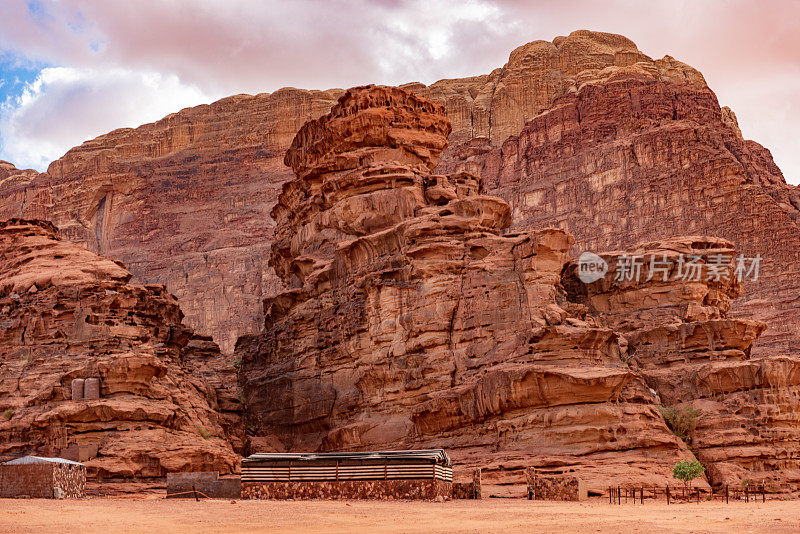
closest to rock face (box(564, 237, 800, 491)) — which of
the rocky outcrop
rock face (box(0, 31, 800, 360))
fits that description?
rock face (box(0, 31, 800, 360))

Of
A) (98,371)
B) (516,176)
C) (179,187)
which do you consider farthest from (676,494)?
(179,187)

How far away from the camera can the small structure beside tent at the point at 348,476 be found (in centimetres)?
3359

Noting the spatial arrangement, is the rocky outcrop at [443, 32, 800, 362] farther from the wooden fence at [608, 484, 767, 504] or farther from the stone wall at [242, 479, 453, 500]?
the stone wall at [242, 479, 453, 500]

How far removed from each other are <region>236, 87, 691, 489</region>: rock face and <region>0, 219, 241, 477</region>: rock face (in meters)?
5.39

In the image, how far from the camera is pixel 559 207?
126 metres

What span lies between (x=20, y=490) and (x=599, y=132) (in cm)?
10391

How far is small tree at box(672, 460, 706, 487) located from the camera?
127 ft

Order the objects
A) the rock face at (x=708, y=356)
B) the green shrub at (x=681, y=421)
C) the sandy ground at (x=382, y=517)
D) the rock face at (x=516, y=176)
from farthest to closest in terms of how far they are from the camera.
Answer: the rock face at (x=516, y=176) < the green shrub at (x=681, y=421) < the rock face at (x=708, y=356) < the sandy ground at (x=382, y=517)

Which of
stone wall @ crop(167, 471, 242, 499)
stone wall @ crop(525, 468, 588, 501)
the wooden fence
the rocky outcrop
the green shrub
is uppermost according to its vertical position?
the rocky outcrop

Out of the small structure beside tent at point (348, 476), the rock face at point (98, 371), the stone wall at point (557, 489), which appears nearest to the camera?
the small structure beside tent at point (348, 476)

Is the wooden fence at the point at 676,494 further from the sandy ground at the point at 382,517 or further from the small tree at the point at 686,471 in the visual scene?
the sandy ground at the point at 382,517

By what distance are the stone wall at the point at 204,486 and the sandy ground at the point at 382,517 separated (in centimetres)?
310

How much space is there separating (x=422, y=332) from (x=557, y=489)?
1454 centimetres

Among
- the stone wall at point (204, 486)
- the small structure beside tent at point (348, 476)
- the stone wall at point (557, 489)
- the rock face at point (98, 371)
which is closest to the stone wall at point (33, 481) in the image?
the stone wall at point (204, 486)
